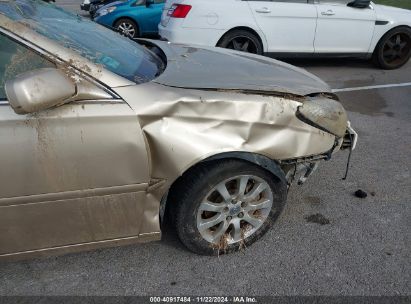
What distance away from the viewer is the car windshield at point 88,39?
2.09 metres

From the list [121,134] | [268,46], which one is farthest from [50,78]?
[268,46]

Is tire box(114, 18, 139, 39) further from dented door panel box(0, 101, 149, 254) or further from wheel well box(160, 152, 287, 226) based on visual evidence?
dented door panel box(0, 101, 149, 254)

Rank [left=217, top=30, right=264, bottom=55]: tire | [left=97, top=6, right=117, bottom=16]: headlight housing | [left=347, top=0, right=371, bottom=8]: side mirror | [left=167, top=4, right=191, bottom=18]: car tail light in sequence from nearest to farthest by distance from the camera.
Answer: [left=167, top=4, right=191, bottom=18]: car tail light → [left=217, top=30, right=264, bottom=55]: tire → [left=347, top=0, right=371, bottom=8]: side mirror → [left=97, top=6, right=117, bottom=16]: headlight housing

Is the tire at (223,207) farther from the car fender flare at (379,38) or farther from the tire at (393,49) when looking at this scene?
the tire at (393,49)

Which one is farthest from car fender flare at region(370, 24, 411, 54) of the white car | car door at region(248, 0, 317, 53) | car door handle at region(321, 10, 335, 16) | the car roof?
the car roof

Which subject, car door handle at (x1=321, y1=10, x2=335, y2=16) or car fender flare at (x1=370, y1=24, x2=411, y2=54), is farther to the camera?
car fender flare at (x1=370, y1=24, x2=411, y2=54)

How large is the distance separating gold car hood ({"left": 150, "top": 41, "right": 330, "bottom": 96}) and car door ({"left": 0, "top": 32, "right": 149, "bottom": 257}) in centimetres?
45

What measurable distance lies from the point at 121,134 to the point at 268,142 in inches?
34.1

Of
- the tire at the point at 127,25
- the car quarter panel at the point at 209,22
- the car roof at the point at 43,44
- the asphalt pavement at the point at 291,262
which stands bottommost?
the asphalt pavement at the point at 291,262

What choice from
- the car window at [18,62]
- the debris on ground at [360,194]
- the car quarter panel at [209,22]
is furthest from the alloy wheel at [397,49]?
the car window at [18,62]

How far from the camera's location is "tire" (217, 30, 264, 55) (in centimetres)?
612

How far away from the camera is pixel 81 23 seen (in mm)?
2639

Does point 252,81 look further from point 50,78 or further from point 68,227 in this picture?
point 68,227

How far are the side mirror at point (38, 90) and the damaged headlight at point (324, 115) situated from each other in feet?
4.46
